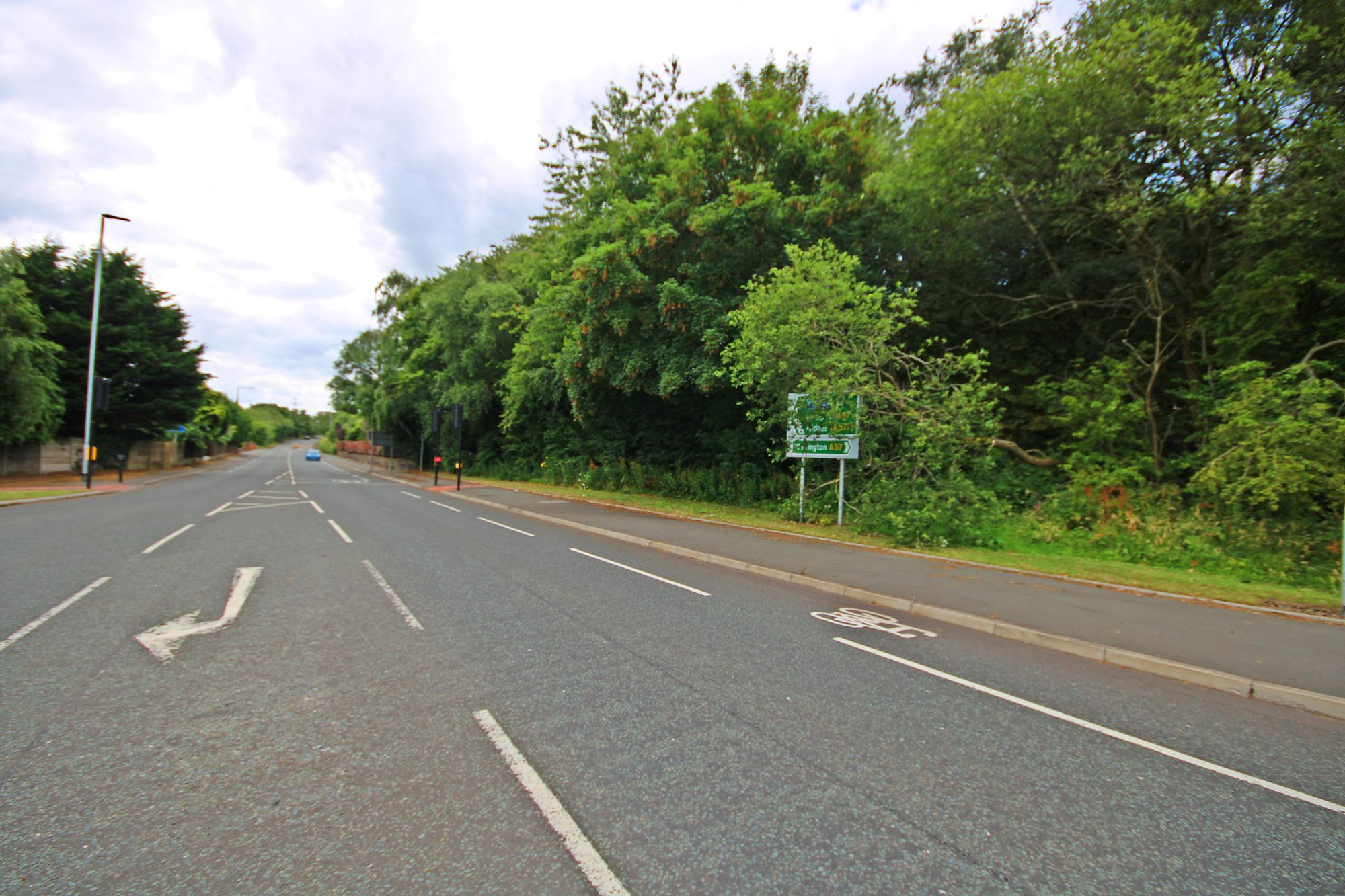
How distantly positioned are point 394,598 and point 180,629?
188 cm

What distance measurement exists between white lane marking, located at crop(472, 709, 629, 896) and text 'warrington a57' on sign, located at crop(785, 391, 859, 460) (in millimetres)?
10337

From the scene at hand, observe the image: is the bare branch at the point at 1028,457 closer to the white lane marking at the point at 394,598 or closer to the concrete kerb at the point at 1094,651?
the concrete kerb at the point at 1094,651

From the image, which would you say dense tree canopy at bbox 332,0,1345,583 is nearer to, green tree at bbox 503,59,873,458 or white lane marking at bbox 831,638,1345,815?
green tree at bbox 503,59,873,458

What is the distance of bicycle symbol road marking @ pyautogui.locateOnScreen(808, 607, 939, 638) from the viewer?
20.0 feet

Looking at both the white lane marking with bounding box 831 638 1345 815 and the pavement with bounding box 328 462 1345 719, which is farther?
the pavement with bounding box 328 462 1345 719

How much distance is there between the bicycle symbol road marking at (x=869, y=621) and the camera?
609 cm

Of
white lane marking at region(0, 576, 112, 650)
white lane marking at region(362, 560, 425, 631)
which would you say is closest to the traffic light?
white lane marking at region(0, 576, 112, 650)

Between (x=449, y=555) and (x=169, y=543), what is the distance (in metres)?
4.73

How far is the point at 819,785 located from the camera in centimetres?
306

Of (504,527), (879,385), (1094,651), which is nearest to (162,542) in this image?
(504,527)

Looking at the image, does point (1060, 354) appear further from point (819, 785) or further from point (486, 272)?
point (486, 272)

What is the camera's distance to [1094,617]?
6477 mm

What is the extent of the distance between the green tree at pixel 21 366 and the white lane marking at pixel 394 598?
24.0 metres

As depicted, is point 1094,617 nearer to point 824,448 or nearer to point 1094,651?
point 1094,651
